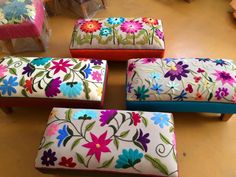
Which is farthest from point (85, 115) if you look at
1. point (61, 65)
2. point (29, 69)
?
point (29, 69)

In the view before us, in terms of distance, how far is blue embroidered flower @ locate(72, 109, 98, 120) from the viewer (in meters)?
1.23

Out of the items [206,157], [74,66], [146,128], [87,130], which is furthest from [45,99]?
[206,157]

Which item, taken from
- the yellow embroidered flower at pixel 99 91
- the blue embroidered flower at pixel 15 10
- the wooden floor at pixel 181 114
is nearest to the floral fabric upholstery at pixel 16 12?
the blue embroidered flower at pixel 15 10

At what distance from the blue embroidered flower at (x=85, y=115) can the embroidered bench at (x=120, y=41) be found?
57 cm

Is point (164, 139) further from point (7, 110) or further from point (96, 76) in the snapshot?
point (7, 110)

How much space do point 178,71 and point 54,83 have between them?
2.48 feet

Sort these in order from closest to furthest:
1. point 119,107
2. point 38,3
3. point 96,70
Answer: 1. point 96,70
2. point 119,107
3. point 38,3

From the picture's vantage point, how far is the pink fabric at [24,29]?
177 cm

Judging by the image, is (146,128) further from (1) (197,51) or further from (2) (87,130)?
(1) (197,51)

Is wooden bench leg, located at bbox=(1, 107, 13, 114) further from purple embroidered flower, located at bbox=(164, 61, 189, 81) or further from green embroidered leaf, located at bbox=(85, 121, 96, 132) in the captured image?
purple embroidered flower, located at bbox=(164, 61, 189, 81)

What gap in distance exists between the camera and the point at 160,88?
4.39 feet

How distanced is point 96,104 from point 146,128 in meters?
0.37

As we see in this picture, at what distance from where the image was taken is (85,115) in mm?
1241

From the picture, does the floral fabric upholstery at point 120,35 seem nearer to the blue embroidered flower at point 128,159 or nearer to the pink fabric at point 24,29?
the pink fabric at point 24,29
